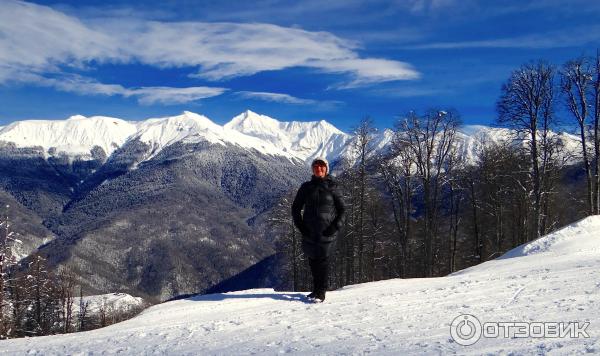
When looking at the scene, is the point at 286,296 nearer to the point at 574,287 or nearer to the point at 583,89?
the point at 574,287

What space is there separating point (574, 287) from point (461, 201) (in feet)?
84.8

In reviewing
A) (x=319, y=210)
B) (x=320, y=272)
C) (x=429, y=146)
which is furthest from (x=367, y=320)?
(x=429, y=146)

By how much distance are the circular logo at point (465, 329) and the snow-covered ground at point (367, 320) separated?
98 millimetres

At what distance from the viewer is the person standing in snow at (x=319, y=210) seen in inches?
407

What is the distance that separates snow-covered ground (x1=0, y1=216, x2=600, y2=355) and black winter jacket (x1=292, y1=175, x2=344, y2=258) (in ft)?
4.81

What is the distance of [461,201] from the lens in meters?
34.5

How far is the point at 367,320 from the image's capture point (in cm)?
812

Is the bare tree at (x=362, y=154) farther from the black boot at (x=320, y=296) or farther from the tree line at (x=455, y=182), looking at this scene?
the black boot at (x=320, y=296)

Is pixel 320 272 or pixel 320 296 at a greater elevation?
pixel 320 272

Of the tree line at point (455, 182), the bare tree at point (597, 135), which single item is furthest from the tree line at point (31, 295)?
the bare tree at point (597, 135)

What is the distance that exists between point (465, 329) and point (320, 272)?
4213 mm

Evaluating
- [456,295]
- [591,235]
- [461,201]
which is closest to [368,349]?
[456,295]

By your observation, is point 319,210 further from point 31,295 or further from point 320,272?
point 31,295

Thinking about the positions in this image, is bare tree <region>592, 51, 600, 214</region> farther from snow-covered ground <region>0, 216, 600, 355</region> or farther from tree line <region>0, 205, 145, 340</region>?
tree line <region>0, 205, 145, 340</region>
